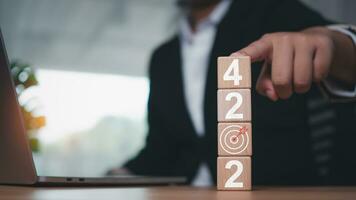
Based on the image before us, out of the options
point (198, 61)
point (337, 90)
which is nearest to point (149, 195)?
point (337, 90)

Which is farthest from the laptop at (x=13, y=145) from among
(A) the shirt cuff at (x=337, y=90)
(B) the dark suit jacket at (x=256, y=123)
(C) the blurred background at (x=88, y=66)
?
(C) the blurred background at (x=88, y=66)

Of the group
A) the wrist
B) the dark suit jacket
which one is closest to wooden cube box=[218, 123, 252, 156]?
the wrist

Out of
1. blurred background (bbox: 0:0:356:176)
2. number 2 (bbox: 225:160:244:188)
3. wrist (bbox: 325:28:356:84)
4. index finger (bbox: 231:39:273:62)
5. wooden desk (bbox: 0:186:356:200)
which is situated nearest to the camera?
wooden desk (bbox: 0:186:356:200)

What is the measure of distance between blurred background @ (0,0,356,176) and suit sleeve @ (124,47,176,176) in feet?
10.0

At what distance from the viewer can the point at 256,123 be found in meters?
1.94

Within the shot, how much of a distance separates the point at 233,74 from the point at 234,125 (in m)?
0.08

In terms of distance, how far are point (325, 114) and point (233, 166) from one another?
145 centimetres

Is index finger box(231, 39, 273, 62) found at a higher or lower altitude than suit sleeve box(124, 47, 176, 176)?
higher

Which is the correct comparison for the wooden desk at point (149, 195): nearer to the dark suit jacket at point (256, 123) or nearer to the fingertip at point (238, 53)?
the fingertip at point (238, 53)

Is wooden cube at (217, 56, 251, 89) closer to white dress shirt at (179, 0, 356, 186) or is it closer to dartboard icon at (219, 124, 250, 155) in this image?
dartboard icon at (219, 124, 250, 155)

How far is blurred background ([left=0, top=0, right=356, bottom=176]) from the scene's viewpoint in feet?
17.7

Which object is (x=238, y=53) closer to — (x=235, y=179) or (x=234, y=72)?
(x=234, y=72)

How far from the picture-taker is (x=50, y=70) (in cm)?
566

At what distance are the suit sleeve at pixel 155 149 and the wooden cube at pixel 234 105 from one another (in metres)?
1.36
